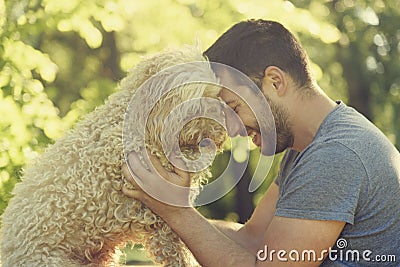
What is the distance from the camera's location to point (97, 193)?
219cm

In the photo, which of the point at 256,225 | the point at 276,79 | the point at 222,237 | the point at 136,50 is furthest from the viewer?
the point at 136,50

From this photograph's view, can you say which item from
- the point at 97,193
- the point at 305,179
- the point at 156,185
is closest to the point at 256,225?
the point at 305,179

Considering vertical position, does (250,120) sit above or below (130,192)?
above

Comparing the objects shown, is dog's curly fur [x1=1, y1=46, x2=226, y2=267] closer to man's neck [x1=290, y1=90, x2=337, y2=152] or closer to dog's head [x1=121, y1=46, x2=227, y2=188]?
dog's head [x1=121, y1=46, x2=227, y2=188]

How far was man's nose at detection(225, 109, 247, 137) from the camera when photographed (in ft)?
7.73

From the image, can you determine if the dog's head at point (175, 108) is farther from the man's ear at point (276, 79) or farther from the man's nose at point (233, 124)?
the man's ear at point (276, 79)

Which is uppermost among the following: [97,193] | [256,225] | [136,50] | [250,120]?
[250,120]

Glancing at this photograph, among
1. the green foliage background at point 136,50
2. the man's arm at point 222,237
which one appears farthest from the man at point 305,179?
the green foliage background at point 136,50

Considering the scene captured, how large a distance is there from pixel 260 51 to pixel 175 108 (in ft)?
1.50

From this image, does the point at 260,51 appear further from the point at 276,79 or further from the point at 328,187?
the point at 328,187

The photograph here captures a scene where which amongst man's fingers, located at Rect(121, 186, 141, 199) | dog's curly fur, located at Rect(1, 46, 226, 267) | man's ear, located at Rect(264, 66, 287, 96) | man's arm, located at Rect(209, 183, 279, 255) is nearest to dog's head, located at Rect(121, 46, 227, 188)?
dog's curly fur, located at Rect(1, 46, 226, 267)

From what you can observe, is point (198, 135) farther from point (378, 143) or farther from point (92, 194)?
point (378, 143)

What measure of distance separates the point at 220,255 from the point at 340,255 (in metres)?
0.42

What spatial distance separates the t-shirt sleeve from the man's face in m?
0.28
